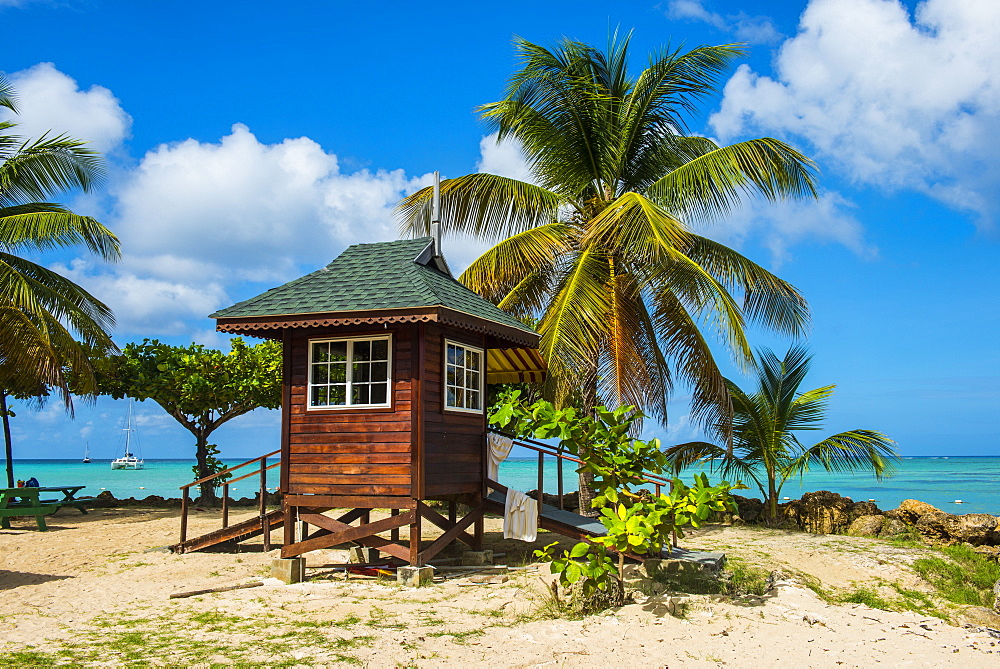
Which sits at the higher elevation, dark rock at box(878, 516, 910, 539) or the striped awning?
the striped awning

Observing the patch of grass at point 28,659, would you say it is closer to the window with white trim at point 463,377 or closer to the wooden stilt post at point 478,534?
the window with white trim at point 463,377

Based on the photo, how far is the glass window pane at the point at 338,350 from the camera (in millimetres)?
11359

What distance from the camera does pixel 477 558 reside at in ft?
39.0

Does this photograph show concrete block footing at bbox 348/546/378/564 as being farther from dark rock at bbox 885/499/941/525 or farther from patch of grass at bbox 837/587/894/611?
dark rock at bbox 885/499/941/525

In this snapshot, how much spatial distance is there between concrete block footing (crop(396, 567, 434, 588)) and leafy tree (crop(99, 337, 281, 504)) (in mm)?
10490

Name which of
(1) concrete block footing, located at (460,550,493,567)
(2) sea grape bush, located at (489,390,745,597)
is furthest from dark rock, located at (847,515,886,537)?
(2) sea grape bush, located at (489,390,745,597)

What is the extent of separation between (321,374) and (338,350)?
1.40 ft

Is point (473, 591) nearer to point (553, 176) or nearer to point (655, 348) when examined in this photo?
point (655, 348)

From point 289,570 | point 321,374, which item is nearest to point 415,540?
point 289,570

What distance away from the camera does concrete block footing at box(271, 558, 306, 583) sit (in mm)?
10609

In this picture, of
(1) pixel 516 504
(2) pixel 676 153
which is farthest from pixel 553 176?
(1) pixel 516 504

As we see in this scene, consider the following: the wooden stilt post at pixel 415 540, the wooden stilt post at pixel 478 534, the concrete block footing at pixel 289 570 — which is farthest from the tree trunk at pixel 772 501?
the concrete block footing at pixel 289 570

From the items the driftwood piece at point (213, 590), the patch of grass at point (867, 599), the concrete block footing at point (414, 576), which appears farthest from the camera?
the concrete block footing at point (414, 576)

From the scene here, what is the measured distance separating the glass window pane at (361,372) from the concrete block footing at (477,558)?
10.1ft
